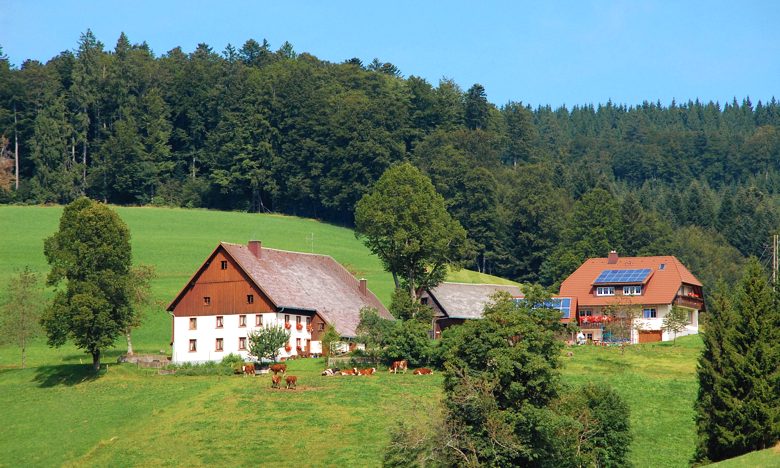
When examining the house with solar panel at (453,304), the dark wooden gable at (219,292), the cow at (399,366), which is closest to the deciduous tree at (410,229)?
the house with solar panel at (453,304)

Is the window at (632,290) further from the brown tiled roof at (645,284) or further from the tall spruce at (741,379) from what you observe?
the tall spruce at (741,379)

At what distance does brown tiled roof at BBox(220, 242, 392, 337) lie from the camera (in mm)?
82250

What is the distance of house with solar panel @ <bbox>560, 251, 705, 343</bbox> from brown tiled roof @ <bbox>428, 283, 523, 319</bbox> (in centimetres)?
558

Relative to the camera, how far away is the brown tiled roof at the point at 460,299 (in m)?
95.6

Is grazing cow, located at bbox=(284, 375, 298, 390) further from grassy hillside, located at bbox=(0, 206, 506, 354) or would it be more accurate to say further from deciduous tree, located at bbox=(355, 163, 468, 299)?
grassy hillside, located at bbox=(0, 206, 506, 354)

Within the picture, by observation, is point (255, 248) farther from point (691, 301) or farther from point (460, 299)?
point (691, 301)

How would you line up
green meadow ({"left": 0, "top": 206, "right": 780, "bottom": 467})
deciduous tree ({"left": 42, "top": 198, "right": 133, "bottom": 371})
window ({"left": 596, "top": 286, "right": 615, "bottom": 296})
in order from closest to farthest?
green meadow ({"left": 0, "top": 206, "right": 780, "bottom": 467}) → deciduous tree ({"left": 42, "top": 198, "right": 133, "bottom": 371}) → window ({"left": 596, "top": 286, "right": 615, "bottom": 296})

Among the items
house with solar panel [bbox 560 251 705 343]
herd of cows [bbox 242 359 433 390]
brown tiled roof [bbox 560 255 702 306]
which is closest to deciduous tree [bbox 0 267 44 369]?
herd of cows [bbox 242 359 433 390]

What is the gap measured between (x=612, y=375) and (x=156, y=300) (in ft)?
128

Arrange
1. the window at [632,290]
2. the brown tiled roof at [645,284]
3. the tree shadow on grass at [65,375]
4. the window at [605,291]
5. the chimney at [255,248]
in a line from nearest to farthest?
the tree shadow on grass at [65,375] < the chimney at [255,248] < the brown tiled roof at [645,284] < the window at [632,290] < the window at [605,291]

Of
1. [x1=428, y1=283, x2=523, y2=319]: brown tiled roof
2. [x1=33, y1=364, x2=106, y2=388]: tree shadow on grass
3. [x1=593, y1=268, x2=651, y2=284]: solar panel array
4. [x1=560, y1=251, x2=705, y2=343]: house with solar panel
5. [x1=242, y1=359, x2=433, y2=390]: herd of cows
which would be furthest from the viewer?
[x1=428, y1=283, x2=523, y2=319]: brown tiled roof

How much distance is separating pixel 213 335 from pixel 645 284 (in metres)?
35.2

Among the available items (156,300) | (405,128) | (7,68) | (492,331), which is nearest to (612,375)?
(492,331)

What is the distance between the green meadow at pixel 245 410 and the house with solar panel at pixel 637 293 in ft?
25.8
